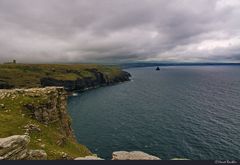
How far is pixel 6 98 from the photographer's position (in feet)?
202

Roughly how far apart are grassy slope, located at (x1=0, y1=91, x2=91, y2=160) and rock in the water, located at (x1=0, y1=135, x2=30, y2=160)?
49.6 ft

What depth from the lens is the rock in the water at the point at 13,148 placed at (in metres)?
24.0

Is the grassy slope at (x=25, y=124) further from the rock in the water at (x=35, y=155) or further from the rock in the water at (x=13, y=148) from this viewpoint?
the rock in the water at (x=13, y=148)

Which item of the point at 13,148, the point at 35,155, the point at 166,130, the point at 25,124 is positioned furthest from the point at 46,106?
the point at 166,130

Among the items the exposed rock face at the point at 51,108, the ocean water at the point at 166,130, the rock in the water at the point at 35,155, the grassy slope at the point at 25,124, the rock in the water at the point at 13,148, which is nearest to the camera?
the rock in the water at the point at 13,148

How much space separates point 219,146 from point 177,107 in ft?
219

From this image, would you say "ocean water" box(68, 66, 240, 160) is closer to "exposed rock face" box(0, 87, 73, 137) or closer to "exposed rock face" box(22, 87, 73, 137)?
"exposed rock face" box(22, 87, 73, 137)

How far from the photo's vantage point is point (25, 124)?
52188 millimetres

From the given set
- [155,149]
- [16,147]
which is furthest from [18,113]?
[155,149]

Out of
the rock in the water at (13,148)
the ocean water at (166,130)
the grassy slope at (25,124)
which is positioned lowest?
the ocean water at (166,130)

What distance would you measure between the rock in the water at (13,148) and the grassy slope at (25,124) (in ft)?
49.6

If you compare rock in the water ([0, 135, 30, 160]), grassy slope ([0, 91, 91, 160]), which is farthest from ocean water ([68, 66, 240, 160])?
rock in the water ([0, 135, 30, 160])

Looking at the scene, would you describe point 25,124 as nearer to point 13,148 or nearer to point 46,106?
point 46,106

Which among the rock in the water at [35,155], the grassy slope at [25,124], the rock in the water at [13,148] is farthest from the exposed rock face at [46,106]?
the rock in the water at [13,148]
